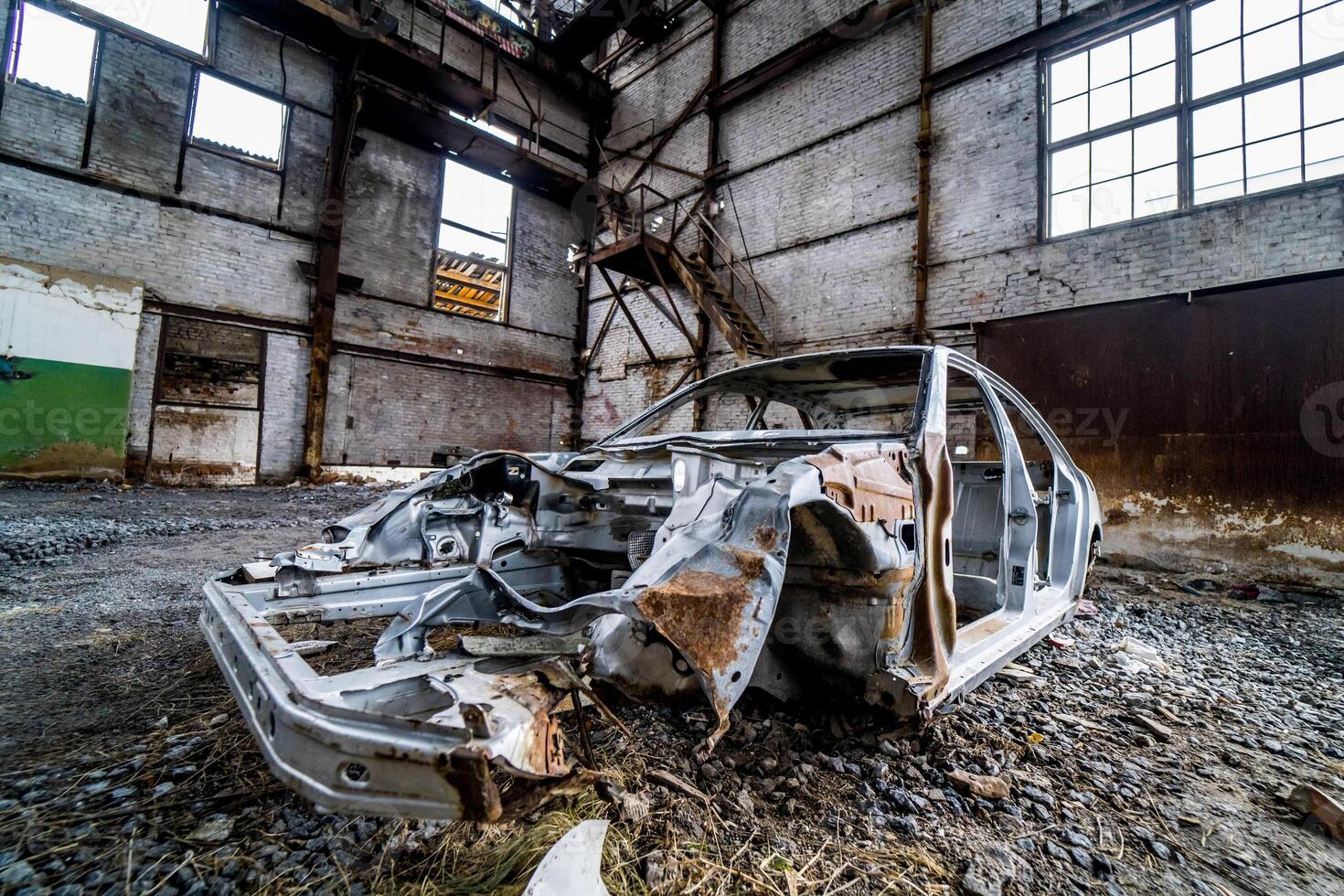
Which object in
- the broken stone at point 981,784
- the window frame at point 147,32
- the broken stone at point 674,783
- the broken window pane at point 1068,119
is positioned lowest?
the broken stone at point 674,783

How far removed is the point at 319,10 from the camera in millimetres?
8867

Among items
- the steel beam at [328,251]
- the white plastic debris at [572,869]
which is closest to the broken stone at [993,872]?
the white plastic debris at [572,869]

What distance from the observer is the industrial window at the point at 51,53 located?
7688mm

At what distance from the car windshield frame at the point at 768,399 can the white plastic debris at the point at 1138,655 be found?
1.85 m

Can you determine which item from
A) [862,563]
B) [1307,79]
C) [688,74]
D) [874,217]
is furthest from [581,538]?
[688,74]

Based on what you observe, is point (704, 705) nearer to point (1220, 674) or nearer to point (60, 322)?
point (1220, 674)

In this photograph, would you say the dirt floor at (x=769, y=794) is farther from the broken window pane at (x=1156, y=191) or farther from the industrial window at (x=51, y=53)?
the industrial window at (x=51, y=53)

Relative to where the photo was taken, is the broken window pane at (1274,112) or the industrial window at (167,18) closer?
the broken window pane at (1274,112)

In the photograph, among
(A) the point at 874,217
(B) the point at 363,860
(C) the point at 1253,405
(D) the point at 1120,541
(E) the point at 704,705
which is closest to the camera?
(B) the point at 363,860

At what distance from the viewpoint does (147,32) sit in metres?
8.48

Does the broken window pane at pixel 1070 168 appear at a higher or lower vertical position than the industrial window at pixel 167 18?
lower

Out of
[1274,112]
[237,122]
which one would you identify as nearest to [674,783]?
[1274,112]

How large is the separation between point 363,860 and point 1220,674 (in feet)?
12.4

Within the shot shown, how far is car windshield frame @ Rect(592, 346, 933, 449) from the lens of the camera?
2162 millimetres
